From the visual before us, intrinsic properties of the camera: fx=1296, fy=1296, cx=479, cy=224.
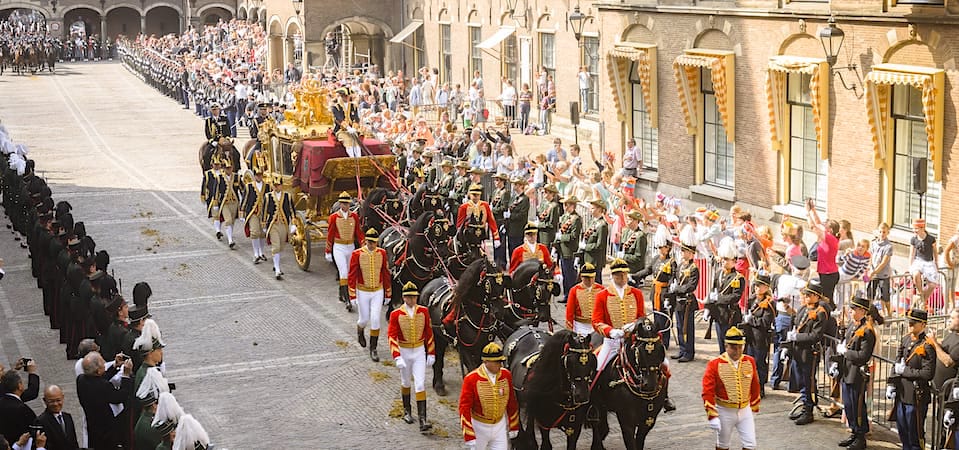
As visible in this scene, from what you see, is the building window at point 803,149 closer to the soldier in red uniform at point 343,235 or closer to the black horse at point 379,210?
the black horse at point 379,210

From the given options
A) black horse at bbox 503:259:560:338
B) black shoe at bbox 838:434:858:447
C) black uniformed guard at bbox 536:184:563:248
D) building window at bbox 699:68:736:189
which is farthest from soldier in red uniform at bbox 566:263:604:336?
building window at bbox 699:68:736:189

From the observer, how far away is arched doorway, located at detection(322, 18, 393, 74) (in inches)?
1976

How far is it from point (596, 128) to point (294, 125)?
12.4 meters

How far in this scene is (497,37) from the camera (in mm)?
39125

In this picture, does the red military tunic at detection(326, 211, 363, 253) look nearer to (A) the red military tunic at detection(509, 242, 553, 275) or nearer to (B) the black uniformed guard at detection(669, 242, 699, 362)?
(A) the red military tunic at detection(509, 242, 553, 275)

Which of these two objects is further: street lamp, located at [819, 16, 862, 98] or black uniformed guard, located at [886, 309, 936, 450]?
street lamp, located at [819, 16, 862, 98]

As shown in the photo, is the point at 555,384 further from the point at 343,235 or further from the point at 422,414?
the point at 343,235

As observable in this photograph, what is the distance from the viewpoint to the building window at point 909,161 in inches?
749

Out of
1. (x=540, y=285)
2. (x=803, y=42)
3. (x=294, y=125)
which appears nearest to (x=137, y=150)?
(x=294, y=125)

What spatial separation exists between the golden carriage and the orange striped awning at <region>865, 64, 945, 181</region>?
7.71 meters

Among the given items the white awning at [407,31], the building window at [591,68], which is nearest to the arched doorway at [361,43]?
the white awning at [407,31]

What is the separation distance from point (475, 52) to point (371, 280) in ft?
86.5

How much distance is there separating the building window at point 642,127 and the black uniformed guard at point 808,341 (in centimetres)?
1231

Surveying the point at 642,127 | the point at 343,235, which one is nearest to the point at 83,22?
the point at 642,127
